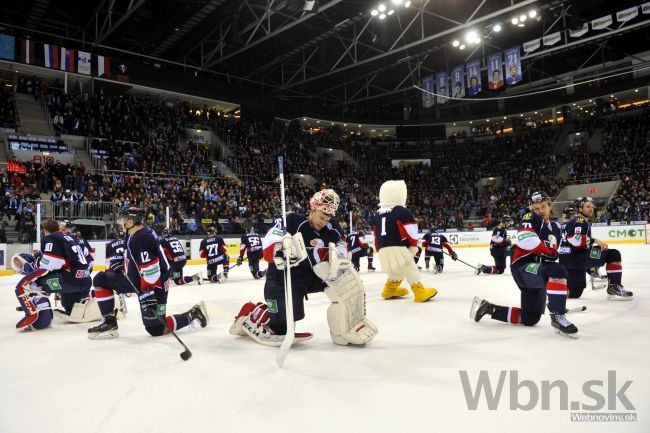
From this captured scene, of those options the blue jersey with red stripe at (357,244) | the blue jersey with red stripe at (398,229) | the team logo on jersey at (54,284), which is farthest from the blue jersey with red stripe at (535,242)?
the blue jersey with red stripe at (357,244)

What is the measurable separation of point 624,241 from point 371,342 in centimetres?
1617

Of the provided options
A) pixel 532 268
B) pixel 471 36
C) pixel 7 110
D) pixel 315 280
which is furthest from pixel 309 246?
pixel 7 110

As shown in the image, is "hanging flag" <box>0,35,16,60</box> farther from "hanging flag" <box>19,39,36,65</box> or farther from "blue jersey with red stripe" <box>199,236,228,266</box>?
"blue jersey with red stripe" <box>199,236,228,266</box>

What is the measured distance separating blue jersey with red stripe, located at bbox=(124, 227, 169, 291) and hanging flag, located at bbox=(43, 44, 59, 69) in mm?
16406

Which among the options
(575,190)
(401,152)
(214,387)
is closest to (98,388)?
(214,387)

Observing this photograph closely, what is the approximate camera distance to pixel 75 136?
18.5m

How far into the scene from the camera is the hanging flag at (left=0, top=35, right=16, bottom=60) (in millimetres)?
15898

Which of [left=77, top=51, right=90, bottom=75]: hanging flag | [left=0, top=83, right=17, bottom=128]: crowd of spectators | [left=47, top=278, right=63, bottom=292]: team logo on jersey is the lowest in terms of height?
[left=47, top=278, right=63, bottom=292]: team logo on jersey

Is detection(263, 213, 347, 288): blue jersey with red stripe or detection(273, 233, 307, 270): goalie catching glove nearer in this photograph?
detection(273, 233, 307, 270): goalie catching glove

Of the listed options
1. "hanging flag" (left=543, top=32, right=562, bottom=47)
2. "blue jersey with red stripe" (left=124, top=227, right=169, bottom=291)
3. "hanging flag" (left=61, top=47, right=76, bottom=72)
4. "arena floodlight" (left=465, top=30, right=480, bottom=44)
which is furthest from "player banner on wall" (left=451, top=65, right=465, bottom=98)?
"blue jersey with red stripe" (left=124, top=227, right=169, bottom=291)

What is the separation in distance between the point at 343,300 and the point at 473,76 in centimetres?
1743

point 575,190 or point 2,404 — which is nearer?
point 2,404

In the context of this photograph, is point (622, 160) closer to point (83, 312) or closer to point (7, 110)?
point (83, 312)

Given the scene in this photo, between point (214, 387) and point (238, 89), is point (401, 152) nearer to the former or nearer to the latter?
point (238, 89)
